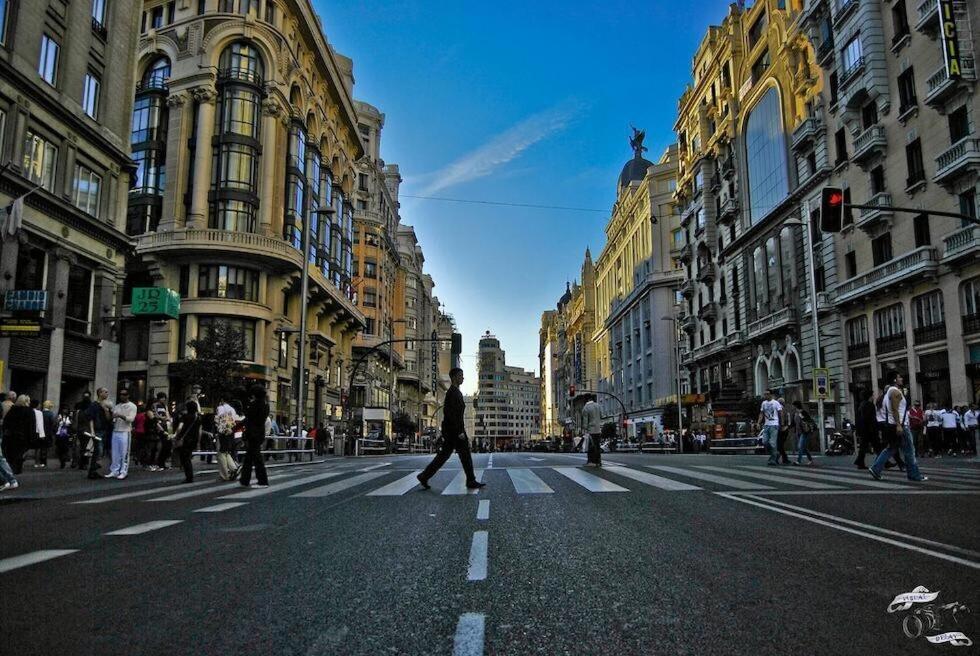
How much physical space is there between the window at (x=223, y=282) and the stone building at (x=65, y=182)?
9.44 m

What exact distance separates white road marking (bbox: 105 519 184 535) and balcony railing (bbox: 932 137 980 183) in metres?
28.7

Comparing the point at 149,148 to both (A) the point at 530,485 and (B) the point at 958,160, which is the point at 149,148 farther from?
(B) the point at 958,160

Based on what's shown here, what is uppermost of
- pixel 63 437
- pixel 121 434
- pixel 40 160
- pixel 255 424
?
pixel 40 160

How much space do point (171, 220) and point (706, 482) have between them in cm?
3492

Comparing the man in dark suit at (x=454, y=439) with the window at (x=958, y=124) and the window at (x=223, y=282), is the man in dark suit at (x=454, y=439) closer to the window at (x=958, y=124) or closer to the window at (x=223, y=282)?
the window at (x=958, y=124)

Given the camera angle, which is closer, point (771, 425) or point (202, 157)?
point (771, 425)

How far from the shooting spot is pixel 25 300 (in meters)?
20.0

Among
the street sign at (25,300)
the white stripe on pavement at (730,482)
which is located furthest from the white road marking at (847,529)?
the street sign at (25,300)

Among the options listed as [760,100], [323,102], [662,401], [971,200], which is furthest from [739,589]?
[662,401]

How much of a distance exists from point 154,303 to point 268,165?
14.8 m

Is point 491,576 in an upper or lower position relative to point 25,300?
lower

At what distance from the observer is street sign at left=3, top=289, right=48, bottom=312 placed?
19844 millimetres

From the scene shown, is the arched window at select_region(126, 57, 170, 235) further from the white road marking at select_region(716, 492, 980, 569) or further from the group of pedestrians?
the white road marking at select_region(716, 492, 980, 569)

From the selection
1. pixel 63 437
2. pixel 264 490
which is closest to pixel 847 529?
pixel 264 490
